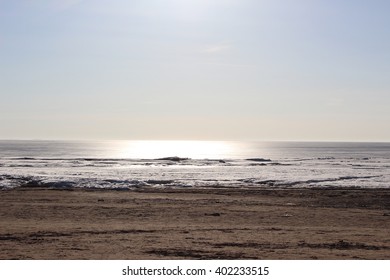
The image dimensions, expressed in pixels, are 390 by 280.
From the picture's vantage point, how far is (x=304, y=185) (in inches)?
1689

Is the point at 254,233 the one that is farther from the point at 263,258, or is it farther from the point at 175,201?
the point at 175,201

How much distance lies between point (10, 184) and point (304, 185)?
23492mm

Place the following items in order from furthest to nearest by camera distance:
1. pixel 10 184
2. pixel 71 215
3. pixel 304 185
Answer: pixel 304 185
pixel 10 184
pixel 71 215

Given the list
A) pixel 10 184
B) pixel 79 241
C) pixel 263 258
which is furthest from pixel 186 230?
pixel 10 184

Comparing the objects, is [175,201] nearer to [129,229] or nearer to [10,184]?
[129,229]

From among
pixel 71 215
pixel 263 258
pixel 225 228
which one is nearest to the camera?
pixel 263 258

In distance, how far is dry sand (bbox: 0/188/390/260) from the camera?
1389cm

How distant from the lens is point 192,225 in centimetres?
1947

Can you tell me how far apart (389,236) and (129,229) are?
889 cm

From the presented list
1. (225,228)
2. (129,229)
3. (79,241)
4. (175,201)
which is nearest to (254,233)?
(225,228)

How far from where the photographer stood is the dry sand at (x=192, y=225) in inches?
547

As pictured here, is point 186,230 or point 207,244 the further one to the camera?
point 186,230

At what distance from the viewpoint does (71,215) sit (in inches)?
881

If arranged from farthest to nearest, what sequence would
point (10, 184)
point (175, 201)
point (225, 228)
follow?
point (10, 184) < point (175, 201) < point (225, 228)
